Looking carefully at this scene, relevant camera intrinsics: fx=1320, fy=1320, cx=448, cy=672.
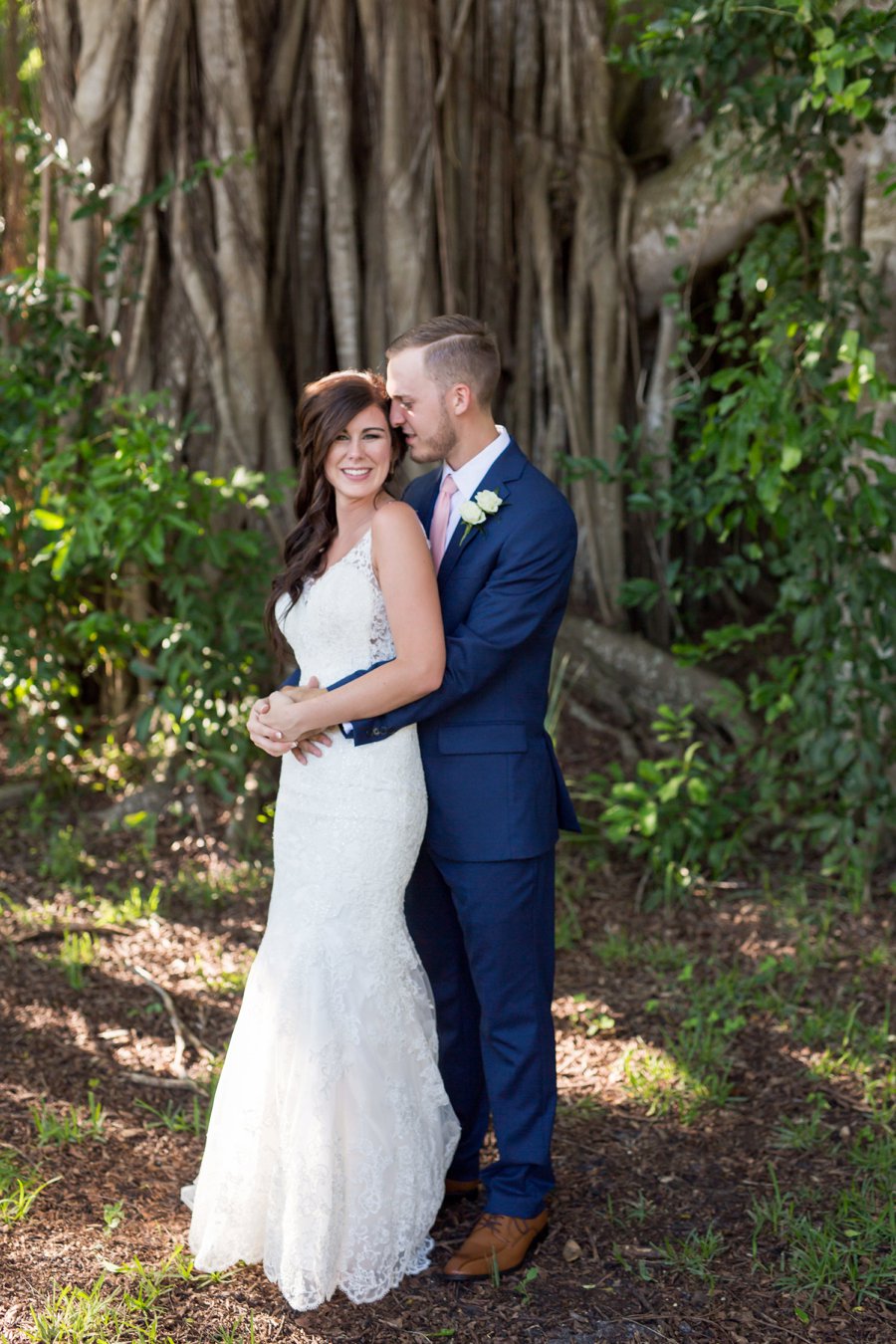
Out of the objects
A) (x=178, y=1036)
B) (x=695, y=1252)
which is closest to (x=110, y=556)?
(x=178, y=1036)

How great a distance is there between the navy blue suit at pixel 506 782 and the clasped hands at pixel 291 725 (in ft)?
0.26

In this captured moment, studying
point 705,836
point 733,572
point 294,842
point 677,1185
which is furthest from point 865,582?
point 294,842

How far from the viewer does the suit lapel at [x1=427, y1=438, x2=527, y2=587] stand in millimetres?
2156

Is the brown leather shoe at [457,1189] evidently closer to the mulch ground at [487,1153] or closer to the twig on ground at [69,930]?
the mulch ground at [487,1153]

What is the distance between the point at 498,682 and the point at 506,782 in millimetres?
164

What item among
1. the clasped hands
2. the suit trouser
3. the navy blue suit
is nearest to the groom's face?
the navy blue suit

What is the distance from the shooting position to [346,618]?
86.0 inches

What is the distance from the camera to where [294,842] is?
7.27 feet

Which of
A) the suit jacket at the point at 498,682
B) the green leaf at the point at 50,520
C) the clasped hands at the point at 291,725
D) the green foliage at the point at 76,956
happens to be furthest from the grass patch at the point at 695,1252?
the green leaf at the point at 50,520

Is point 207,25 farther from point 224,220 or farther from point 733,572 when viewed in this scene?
point 733,572

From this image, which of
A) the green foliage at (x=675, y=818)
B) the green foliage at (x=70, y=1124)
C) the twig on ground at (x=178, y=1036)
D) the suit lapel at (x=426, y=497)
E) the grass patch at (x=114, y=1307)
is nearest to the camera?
the grass patch at (x=114, y=1307)

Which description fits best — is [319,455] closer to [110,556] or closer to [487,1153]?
[487,1153]

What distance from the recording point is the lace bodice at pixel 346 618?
2.18 meters

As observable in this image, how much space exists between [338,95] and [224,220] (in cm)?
58
